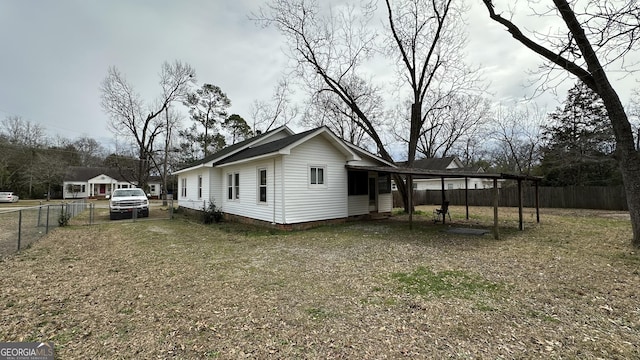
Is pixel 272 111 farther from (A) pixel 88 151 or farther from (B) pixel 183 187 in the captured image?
(A) pixel 88 151

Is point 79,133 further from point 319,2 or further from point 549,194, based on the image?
point 549,194

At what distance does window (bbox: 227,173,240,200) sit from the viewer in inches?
528

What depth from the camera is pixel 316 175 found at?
11453 mm

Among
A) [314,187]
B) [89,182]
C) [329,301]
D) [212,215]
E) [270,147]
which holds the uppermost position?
[270,147]

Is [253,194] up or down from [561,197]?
up

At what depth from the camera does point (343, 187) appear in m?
12.4

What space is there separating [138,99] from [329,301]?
3011cm

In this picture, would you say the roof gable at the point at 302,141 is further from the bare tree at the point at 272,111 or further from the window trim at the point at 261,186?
the bare tree at the point at 272,111

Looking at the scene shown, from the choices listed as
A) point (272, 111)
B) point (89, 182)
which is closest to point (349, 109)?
point (272, 111)

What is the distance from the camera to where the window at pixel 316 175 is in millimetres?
11312

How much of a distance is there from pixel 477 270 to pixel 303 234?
5646 mm

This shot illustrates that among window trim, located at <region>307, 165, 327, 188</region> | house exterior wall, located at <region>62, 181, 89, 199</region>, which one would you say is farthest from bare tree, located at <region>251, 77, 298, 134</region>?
house exterior wall, located at <region>62, 181, 89, 199</region>

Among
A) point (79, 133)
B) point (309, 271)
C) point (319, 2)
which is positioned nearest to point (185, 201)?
point (319, 2)

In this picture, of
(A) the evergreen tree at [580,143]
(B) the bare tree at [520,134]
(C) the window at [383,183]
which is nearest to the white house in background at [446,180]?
(B) the bare tree at [520,134]
